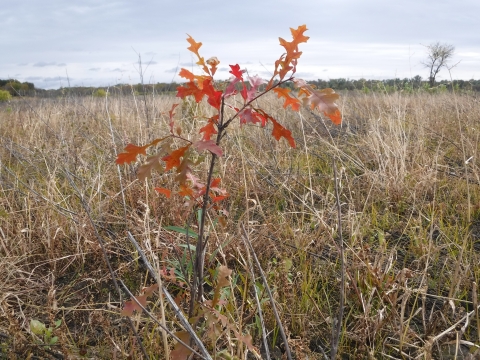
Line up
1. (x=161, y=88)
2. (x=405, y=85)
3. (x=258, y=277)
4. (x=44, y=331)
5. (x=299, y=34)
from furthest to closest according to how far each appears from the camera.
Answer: (x=405, y=85), (x=161, y=88), (x=258, y=277), (x=44, y=331), (x=299, y=34)

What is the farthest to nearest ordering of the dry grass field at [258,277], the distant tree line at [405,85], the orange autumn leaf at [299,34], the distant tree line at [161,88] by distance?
1. the distant tree line at [405,85]
2. the distant tree line at [161,88]
3. the dry grass field at [258,277]
4. the orange autumn leaf at [299,34]

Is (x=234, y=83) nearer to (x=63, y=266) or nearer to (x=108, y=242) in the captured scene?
(x=108, y=242)

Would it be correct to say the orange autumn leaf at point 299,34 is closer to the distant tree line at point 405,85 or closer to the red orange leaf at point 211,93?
the red orange leaf at point 211,93

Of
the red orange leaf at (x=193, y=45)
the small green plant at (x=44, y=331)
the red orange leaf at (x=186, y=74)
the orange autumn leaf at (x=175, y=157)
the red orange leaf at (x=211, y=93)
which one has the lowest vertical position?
the small green plant at (x=44, y=331)

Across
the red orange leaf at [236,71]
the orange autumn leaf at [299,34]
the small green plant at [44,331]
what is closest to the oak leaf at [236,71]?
the red orange leaf at [236,71]

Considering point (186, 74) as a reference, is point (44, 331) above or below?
below

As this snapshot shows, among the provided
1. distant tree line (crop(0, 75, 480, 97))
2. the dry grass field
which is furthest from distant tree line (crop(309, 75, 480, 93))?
the dry grass field

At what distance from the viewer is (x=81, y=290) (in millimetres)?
1545

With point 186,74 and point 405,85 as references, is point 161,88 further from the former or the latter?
point 405,85

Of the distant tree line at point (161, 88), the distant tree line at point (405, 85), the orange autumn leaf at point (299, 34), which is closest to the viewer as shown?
the orange autumn leaf at point (299, 34)

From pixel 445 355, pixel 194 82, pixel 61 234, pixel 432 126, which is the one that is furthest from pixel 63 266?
pixel 432 126

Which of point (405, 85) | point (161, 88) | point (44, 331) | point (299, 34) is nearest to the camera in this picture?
point (299, 34)

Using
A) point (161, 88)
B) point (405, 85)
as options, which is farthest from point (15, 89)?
point (405, 85)

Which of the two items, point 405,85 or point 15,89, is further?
point 405,85
